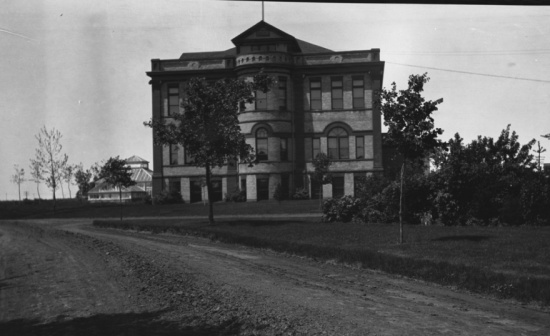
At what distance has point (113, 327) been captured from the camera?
25.8 feet

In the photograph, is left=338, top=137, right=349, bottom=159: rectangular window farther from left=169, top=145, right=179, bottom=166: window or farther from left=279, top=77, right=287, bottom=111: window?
left=169, top=145, right=179, bottom=166: window

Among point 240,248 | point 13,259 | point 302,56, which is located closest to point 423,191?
point 240,248

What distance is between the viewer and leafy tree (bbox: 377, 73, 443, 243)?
16.5 m

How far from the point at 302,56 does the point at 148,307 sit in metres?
41.6

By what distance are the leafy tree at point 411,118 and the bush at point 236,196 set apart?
3074 cm

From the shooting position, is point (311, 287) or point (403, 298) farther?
point (311, 287)

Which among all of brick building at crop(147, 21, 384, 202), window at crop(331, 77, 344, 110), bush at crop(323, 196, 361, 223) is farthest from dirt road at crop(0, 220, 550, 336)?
window at crop(331, 77, 344, 110)

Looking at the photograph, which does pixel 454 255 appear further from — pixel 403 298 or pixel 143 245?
pixel 143 245

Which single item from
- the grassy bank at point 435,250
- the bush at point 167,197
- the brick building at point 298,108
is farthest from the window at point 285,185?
the grassy bank at point 435,250

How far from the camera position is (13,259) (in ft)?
49.7

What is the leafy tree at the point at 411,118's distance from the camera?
1655cm

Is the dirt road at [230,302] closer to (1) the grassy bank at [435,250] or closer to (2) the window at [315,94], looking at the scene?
(1) the grassy bank at [435,250]

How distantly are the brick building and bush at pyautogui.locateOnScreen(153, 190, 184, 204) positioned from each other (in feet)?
3.80

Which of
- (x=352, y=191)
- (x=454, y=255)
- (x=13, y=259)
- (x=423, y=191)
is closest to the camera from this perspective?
(x=454, y=255)
